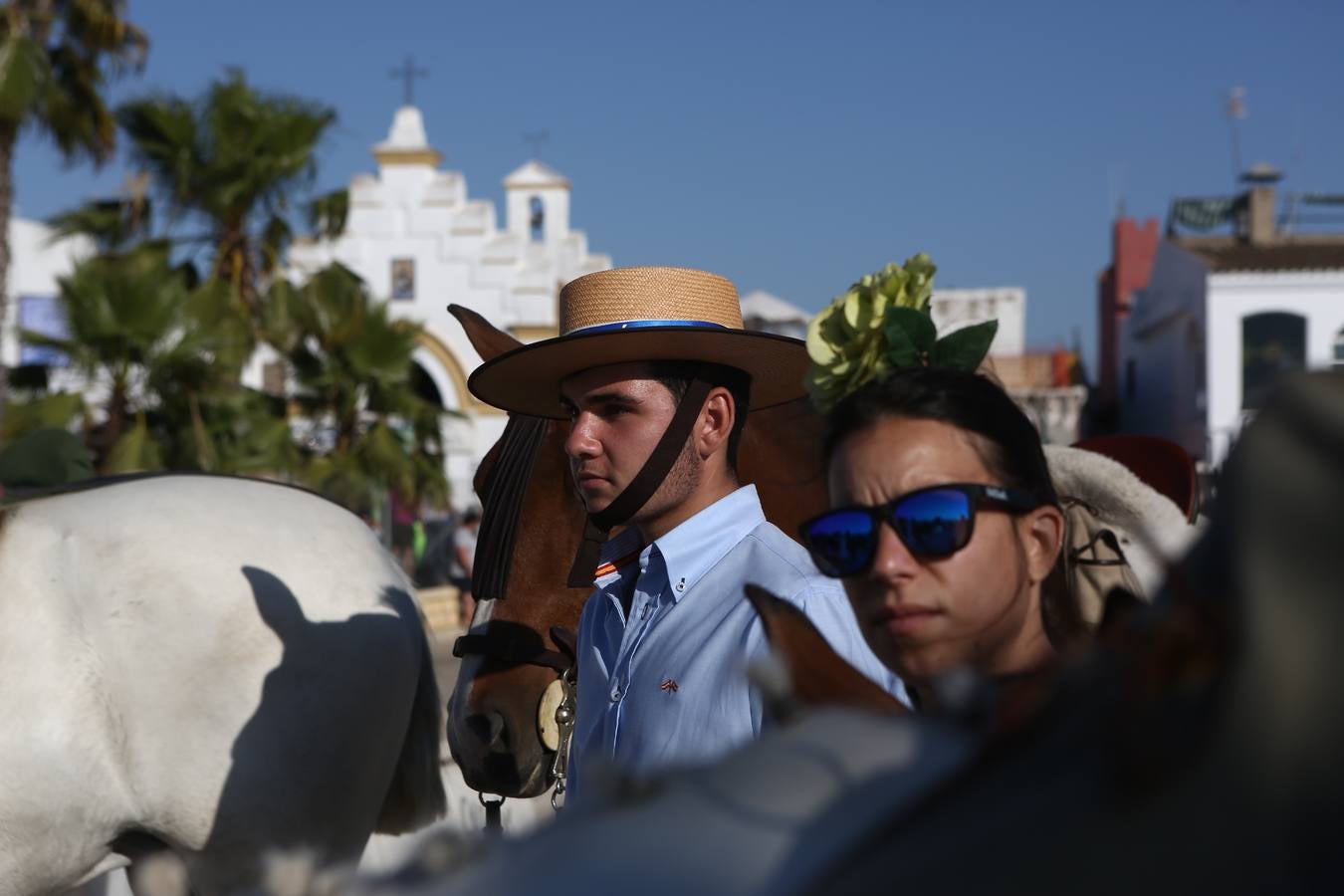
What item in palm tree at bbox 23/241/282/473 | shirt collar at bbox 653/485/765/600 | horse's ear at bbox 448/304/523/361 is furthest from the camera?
palm tree at bbox 23/241/282/473

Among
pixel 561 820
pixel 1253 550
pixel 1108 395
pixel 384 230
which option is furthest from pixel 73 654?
pixel 1108 395

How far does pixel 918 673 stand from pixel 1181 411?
27741 mm

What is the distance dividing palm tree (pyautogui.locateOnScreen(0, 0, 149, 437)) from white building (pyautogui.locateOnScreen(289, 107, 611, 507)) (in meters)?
9.05

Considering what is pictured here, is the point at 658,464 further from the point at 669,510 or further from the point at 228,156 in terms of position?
the point at 228,156

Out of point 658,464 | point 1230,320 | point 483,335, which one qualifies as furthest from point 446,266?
point 658,464

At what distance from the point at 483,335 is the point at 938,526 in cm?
264

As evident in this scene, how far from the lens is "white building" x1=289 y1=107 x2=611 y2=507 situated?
24703 millimetres

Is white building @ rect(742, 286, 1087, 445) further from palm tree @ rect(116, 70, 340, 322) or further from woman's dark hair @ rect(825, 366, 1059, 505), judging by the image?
woman's dark hair @ rect(825, 366, 1059, 505)

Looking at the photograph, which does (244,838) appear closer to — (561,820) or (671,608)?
(671,608)

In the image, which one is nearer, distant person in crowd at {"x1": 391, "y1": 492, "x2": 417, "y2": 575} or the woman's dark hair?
the woman's dark hair

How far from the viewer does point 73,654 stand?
376 centimetres

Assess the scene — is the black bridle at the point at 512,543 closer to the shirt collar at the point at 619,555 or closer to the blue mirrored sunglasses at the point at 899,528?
the shirt collar at the point at 619,555

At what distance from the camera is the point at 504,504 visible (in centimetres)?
377

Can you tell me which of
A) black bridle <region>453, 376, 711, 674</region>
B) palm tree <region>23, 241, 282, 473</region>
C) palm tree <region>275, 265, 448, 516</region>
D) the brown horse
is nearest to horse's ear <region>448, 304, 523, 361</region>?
the brown horse
